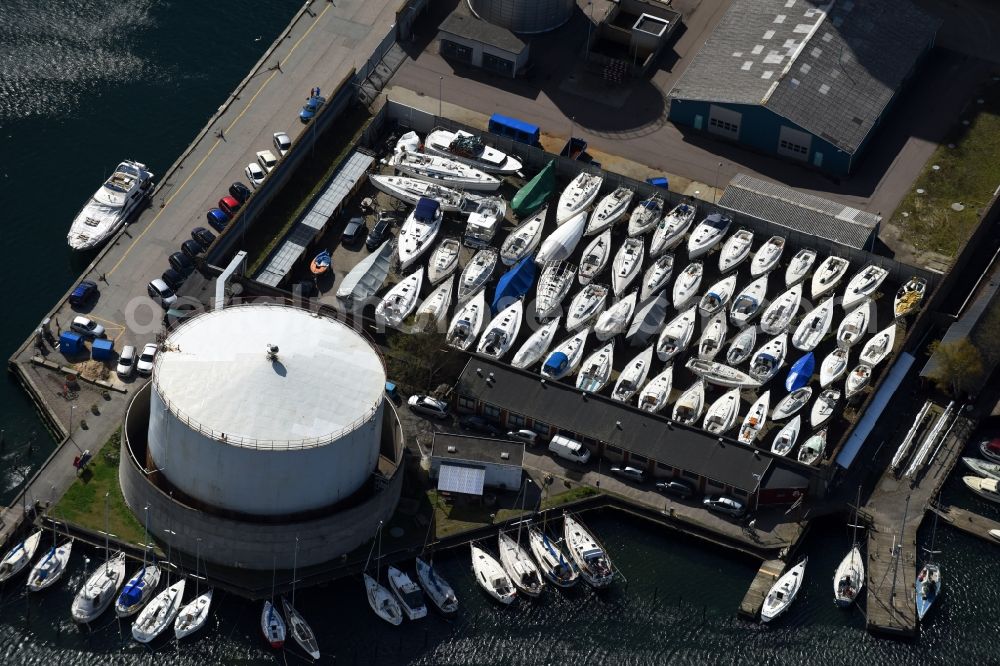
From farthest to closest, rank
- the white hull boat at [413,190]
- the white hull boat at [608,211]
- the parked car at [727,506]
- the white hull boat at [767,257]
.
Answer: the white hull boat at [413,190]
the white hull boat at [608,211]
the white hull boat at [767,257]
the parked car at [727,506]

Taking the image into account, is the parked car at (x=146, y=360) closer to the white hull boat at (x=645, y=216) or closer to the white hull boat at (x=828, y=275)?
the white hull boat at (x=645, y=216)

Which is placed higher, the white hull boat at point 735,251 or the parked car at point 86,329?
the white hull boat at point 735,251

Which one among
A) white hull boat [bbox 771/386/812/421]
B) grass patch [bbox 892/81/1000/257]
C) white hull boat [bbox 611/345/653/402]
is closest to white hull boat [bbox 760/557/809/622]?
white hull boat [bbox 771/386/812/421]

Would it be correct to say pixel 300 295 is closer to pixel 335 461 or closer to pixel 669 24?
pixel 335 461

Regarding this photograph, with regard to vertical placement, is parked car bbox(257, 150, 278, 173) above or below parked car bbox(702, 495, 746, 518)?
below

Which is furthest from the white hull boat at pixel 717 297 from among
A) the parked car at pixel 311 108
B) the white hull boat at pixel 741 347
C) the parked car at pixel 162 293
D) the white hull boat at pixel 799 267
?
the parked car at pixel 162 293

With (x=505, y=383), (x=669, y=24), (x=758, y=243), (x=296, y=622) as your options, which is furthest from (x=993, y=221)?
(x=296, y=622)

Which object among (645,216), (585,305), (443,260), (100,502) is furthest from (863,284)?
(100,502)

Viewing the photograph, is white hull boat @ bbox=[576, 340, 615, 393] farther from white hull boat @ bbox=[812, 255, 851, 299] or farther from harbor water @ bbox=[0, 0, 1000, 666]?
white hull boat @ bbox=[812, 255, 851, 299]
